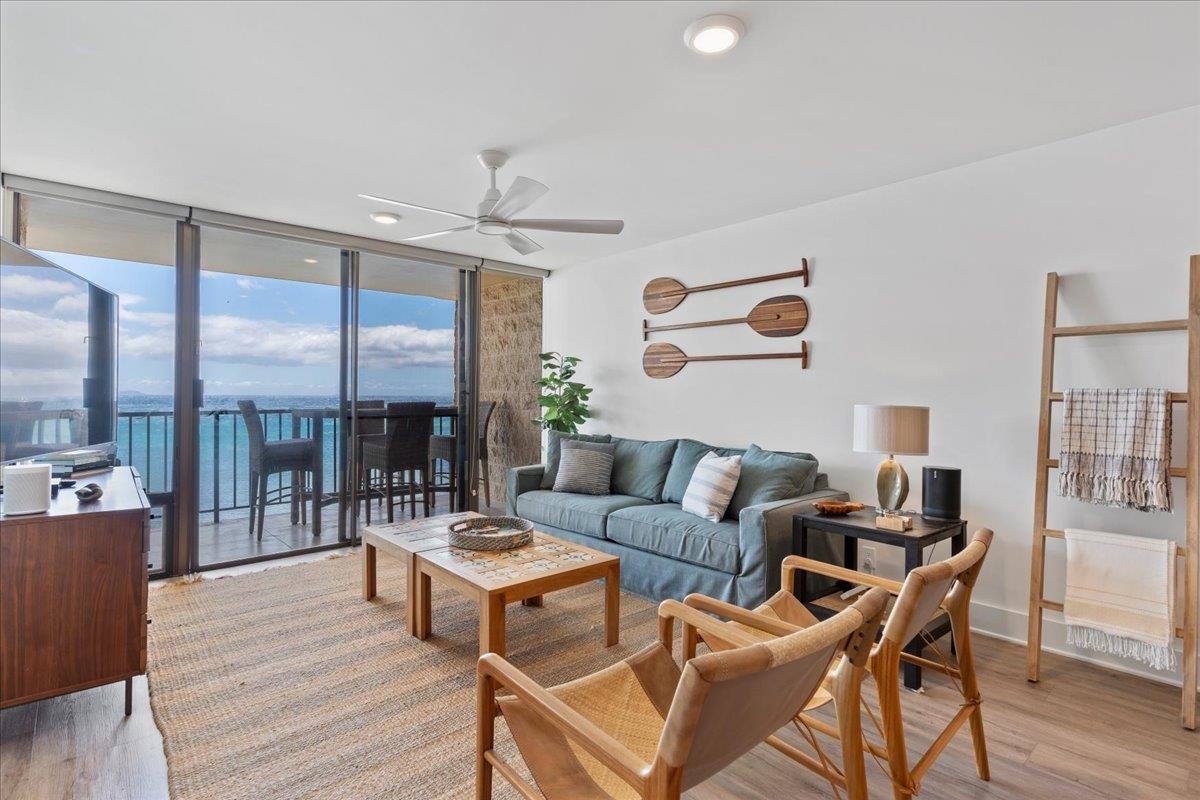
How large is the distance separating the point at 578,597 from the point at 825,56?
9.46 ft

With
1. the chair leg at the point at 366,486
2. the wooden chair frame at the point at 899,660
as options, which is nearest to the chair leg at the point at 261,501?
the chair leg at the point at 366,486

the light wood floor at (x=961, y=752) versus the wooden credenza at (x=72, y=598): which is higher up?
the wooden credenza at (x=72, y=598)

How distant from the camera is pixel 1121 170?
2.57 m

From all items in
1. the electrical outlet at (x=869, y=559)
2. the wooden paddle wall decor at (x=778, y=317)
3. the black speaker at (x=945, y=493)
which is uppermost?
the wooden paddle wall decor at (x=778, y=317)

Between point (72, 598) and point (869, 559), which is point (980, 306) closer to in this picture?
point (869, 559)

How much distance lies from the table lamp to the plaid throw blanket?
0.56 metres

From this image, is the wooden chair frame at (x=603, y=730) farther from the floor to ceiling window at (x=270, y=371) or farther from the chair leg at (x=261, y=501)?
the chair leg at (x=261, y=501)

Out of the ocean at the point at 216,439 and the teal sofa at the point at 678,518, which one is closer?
the teal sofa at the point at 678,518

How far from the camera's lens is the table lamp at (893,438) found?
2.72 metres

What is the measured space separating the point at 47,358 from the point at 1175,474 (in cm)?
431

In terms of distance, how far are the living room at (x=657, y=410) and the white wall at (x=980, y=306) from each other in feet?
0.06

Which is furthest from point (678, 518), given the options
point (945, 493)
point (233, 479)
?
point (233, 479)

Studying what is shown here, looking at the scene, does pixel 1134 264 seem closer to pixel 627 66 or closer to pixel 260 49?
pixel 627 66

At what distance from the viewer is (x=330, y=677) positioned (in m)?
2.43
